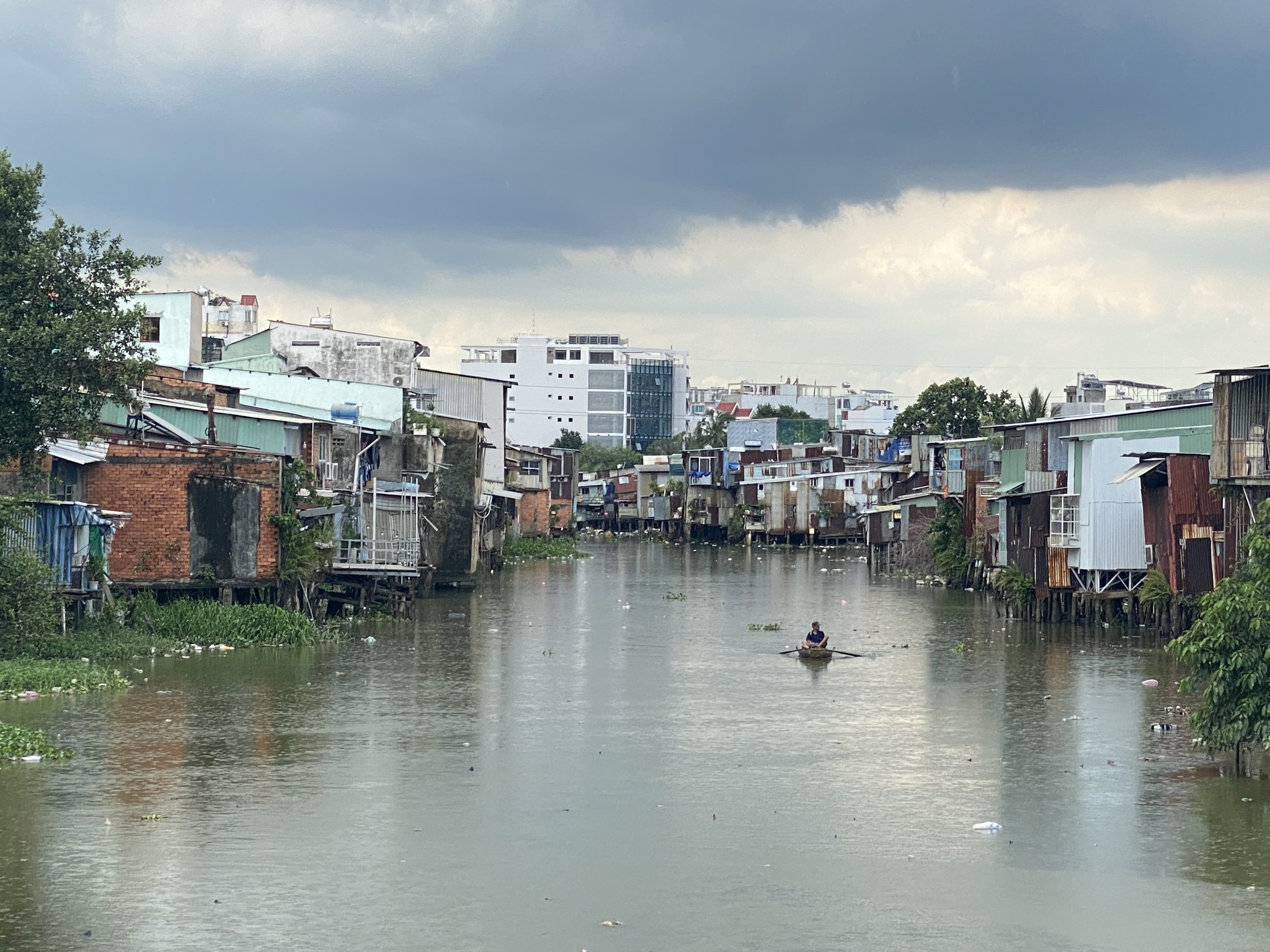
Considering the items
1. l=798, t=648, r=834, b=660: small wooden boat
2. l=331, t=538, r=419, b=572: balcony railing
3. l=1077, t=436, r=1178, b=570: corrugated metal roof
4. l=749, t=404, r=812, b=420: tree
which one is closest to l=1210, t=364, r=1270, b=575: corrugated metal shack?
l=1077, t=436, r=1178, b=570: corrugated metal roof

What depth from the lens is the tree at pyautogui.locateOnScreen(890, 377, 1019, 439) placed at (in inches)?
3701

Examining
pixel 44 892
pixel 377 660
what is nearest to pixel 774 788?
pixel 44 892

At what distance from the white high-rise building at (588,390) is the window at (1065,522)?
387ft

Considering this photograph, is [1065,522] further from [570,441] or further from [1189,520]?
[570,441]

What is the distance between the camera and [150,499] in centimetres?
3616

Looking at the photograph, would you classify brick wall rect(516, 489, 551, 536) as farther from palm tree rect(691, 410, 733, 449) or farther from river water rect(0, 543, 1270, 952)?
river water rect(0, 543, 1270, 952)

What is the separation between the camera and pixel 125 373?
31.2 meters

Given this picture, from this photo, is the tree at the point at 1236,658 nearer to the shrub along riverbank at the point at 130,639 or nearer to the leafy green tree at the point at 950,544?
the shrub along riverbank at the point at 130,639

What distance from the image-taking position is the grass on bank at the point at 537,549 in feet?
267

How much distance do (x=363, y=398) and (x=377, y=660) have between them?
1613 cm

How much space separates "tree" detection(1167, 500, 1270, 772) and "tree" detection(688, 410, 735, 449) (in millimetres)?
103893

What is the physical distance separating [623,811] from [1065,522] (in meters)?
25.3

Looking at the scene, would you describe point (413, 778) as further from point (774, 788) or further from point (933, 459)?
point (933, 459)

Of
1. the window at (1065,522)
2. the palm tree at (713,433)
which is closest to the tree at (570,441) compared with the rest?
the palm tree at (713,433)
